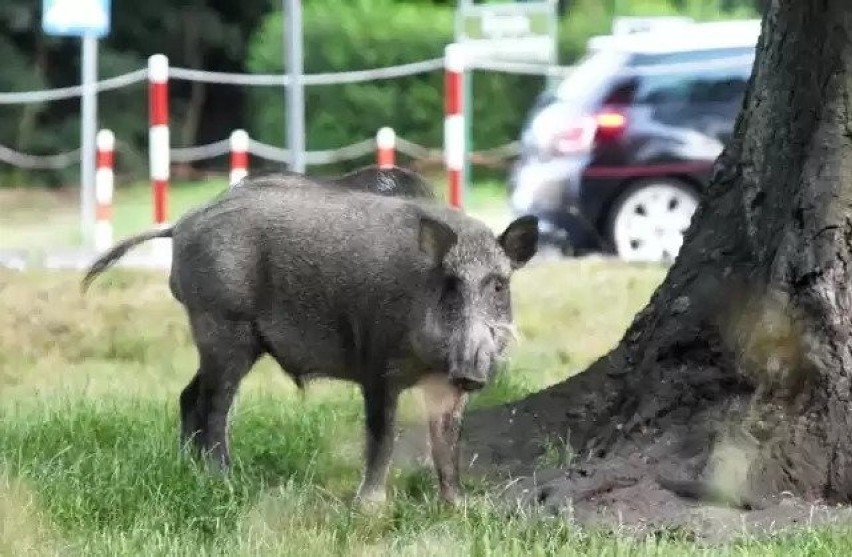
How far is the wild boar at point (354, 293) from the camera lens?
6.11m

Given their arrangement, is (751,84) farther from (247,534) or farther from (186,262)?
(247,534)

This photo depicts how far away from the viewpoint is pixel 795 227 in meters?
6.25

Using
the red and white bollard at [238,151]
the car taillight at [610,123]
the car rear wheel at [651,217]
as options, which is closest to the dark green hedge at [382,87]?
the red and white bollard at [238,151]

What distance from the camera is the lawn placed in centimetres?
547

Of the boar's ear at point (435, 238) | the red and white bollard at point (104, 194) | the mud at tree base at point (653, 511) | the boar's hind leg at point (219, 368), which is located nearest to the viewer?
the mud at tree base at point (653, 511)

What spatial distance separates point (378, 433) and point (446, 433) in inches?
8.8

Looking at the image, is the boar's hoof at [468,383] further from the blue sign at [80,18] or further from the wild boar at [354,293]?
the blue sign at [80,18]

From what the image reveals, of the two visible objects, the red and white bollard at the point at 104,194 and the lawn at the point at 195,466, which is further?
the red and white bollard at the point at 104,194

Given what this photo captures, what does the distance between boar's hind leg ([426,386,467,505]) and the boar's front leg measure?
141 mm

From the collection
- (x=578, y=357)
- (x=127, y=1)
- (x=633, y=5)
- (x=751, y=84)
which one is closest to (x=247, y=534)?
(x=751, y=84)

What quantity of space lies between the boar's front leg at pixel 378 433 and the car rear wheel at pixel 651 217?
8309mm

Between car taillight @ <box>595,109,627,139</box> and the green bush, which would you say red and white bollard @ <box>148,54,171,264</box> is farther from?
the green bush

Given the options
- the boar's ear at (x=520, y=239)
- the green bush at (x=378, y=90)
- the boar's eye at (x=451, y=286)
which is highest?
the boar's ear at (x=520, y=239)

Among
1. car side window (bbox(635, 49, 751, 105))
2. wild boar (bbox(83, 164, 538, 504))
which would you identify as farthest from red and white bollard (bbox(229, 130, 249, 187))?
wild boar (bbox(83, 164, 538, 504))
